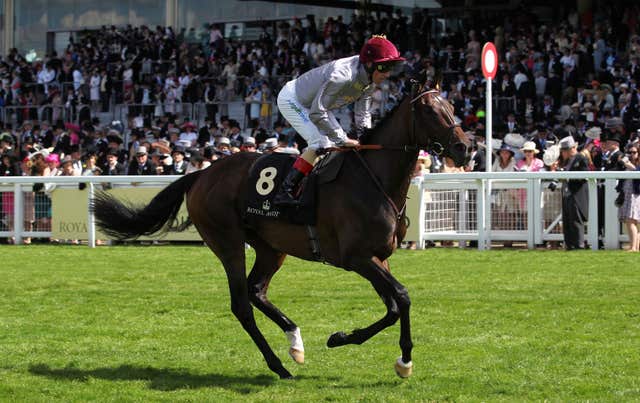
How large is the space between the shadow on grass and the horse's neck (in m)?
1.40

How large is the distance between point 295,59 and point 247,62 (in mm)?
1224

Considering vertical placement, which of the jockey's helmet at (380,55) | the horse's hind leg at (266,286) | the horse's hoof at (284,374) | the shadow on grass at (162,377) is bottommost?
the shadow on grass at (162,377)

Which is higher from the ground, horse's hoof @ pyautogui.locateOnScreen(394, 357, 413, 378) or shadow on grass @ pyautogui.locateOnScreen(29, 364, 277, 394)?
horse's hoof @ pyautogui.locateOnScreen(394, 357, 413, 378)

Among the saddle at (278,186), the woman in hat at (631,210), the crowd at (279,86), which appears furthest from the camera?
the crowd at (279,86)

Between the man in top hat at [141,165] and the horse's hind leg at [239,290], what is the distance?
9747 millimetres

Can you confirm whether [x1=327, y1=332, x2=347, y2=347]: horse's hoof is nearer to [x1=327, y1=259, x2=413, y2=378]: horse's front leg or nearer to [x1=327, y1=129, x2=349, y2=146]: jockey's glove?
[x1=327, y1=259, x2=413, y2=378]: horse's front leg

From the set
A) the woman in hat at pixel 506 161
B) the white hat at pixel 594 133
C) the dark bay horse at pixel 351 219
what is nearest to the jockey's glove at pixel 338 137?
the dark bay horse at pixel 351 219

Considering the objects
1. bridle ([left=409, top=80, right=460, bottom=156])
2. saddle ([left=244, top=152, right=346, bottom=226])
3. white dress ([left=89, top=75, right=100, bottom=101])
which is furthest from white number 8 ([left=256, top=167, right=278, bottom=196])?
white dress ([left=89, top=75, right=100, bottom=101])

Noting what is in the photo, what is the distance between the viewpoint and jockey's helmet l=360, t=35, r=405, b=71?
638 cm

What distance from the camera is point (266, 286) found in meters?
7.11

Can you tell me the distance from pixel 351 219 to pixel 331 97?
810 mm

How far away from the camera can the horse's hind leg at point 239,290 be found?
655 cm

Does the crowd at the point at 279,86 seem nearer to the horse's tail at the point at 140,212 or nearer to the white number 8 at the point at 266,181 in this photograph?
the horse's tail at the point at 140,212

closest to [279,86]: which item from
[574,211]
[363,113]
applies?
[574,211]
